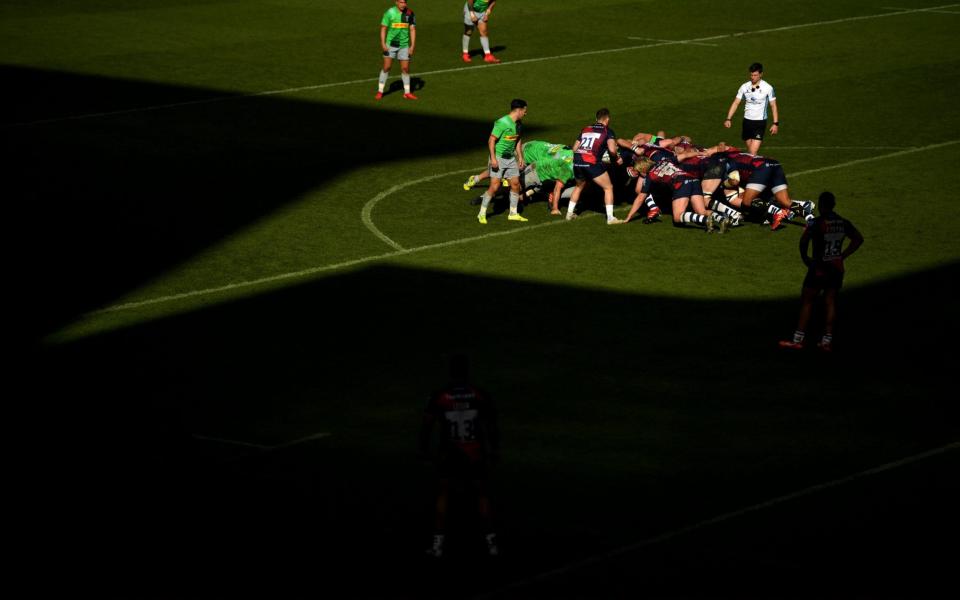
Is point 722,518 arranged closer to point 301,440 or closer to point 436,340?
point 301,440

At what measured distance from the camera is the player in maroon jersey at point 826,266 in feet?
67.0

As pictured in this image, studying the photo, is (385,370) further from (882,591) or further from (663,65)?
(663,65)

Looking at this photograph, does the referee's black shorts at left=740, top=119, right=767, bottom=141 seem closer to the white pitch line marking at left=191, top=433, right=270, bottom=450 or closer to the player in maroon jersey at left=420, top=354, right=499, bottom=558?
the white pitch line marking at left=191, top=433, right=270, bottom=450

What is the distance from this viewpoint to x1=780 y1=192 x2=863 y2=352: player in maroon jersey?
20.4 meters

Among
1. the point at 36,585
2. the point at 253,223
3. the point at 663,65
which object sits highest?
the point at 663,65

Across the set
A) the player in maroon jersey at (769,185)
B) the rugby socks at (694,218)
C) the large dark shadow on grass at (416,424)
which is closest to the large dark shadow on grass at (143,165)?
the large dark shadow on grass at (416,424)

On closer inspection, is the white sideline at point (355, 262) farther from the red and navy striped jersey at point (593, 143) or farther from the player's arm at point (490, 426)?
the player's arm at point (490, 426)

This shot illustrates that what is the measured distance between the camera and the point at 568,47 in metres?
46.1

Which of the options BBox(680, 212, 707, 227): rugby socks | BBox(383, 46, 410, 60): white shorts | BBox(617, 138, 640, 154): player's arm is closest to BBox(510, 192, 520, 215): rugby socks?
BBox(617, 138, 640, 154): player's arm

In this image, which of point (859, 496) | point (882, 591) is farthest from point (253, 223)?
point (882, 591)

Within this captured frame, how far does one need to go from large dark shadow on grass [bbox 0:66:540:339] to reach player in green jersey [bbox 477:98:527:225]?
4.45m

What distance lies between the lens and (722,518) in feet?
49.5

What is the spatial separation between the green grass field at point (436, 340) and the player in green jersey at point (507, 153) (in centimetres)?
86

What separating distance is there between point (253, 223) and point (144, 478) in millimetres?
12429
